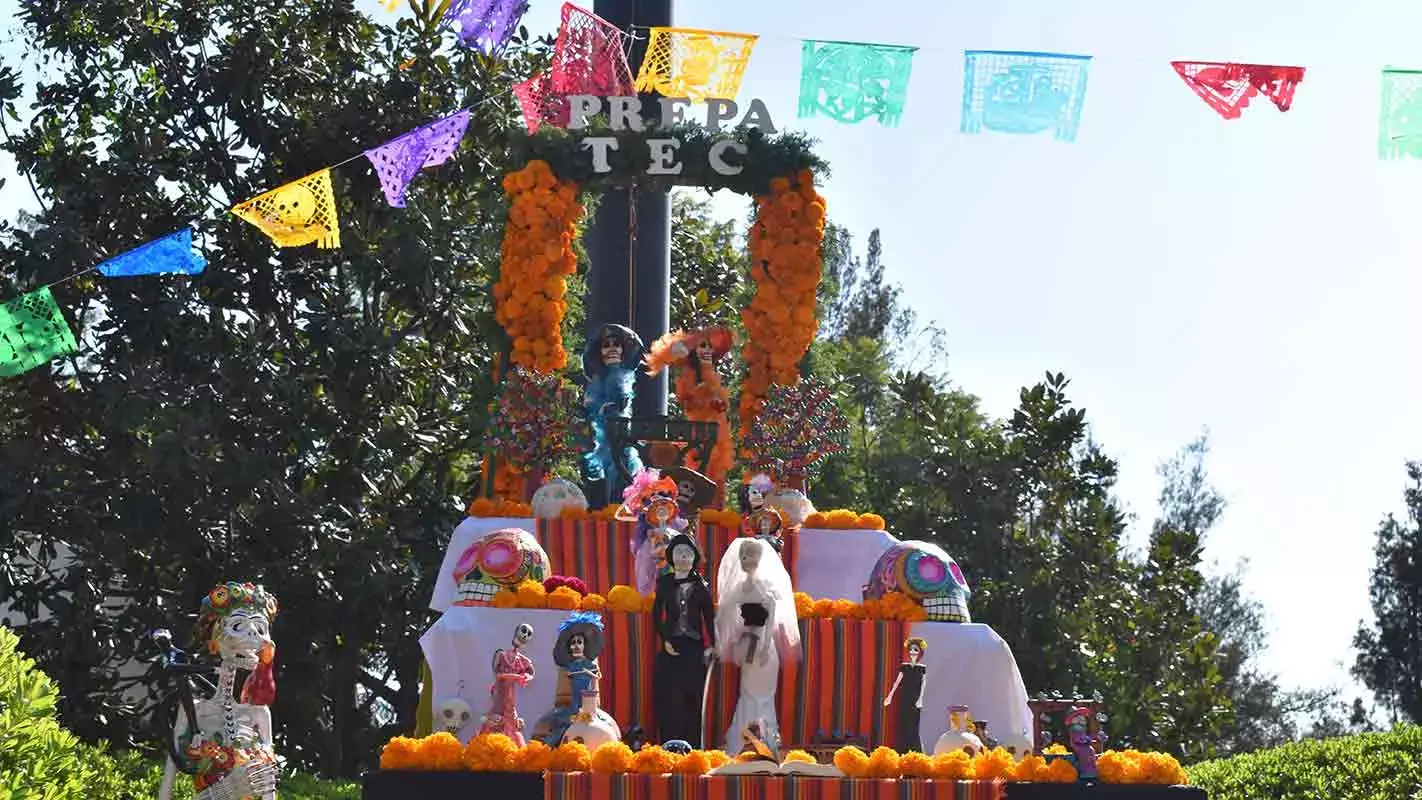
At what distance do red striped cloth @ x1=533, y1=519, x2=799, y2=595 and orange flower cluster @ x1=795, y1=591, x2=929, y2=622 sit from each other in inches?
56.4

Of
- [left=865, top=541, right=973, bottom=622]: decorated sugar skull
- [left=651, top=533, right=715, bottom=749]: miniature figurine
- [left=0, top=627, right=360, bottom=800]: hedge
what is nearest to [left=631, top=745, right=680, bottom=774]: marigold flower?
[left=651, top=533, right=715, bottom=749]: miniature figurine

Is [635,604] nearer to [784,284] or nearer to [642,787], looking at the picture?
[642,787]

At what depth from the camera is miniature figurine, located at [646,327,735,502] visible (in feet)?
49.3

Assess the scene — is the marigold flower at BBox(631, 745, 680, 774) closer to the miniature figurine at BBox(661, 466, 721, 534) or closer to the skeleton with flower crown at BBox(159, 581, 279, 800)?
the skeleton with flower crown at BBox(159, 581, 279, 800)

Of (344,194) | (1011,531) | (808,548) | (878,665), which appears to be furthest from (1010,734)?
(344,194)

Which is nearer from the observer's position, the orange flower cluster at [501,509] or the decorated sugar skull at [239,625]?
the decorated sugar skull at [239,625]

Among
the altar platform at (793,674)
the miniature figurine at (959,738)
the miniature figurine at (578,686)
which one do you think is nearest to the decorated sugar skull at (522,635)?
the miniature figurine at (578,686)

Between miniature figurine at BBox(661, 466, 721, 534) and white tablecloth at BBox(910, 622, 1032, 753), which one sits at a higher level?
miniature figurine at BBox(661, 466, 721, 534)

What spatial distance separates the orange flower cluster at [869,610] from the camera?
40.3ft

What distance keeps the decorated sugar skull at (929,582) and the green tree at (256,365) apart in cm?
609

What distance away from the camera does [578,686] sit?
10852mm

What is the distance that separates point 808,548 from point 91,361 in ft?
27.4

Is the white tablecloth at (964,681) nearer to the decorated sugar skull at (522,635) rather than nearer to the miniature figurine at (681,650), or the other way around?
the miniature figurine at (681,650)

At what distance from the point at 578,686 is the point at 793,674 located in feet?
5.27
